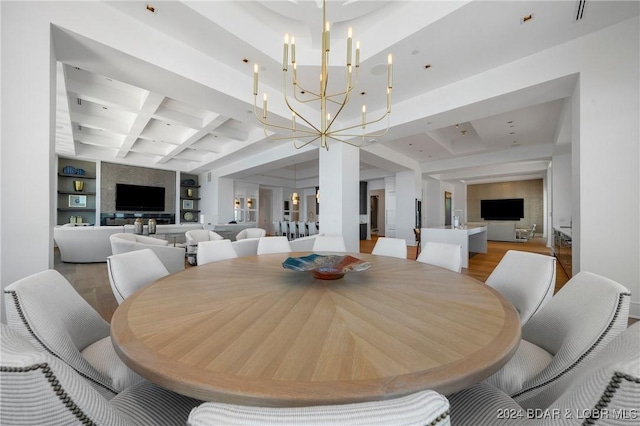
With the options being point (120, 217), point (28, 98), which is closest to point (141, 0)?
point (28, 98)

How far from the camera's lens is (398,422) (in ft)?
1.14

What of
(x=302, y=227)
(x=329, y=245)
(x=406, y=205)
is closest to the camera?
(x=329, y=245)

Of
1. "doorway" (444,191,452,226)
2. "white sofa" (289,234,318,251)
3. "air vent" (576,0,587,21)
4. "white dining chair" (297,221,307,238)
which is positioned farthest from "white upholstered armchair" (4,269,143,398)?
"doorway" (444,191,452,226)

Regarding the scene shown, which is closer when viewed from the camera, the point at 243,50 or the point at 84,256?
the point at 243,50

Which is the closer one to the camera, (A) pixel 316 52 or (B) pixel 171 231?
(A) pixel 316 52

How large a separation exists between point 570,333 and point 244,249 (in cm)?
377

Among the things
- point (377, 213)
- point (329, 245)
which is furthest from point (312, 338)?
point (377, 213)

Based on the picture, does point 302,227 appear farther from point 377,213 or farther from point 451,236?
point 377,213

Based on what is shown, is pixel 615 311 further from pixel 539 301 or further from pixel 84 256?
pixel 84 256

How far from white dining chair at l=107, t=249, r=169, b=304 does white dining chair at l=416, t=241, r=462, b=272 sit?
220cm

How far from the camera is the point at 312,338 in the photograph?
816 millimetres

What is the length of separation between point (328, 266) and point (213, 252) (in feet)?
4.71

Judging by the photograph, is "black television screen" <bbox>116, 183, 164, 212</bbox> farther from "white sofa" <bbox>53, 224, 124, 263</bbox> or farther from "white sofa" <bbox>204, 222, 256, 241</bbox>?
"white sofa" <bbox>204, 222, 256, 241</bbox>

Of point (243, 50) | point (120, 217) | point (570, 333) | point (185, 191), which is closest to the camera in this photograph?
point (570, 333)
